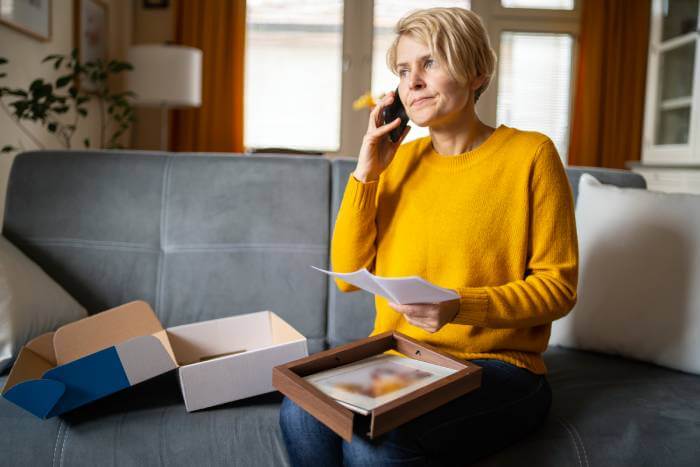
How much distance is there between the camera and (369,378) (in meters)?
0.95

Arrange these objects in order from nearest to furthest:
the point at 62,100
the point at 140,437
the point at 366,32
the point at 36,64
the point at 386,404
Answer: the point at 386,404 < the point at 140,437 < the point at 62,100 < the point at 36,64 < the point at 366,32

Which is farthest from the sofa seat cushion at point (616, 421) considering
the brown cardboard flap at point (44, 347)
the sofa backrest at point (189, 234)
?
the brown cardboard flap at point (44, 347)

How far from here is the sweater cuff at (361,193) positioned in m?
1.23

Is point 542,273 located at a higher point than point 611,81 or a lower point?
lower

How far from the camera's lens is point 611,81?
443 cm

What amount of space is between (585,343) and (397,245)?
593mm

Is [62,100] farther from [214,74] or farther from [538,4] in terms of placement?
[538,4]

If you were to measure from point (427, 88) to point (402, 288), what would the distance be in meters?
0.46

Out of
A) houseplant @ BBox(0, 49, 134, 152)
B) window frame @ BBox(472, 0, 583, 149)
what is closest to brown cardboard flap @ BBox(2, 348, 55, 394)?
houseplant @ BBox(0, 49, 134, 152)

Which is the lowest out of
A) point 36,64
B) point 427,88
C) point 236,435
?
point 236,435

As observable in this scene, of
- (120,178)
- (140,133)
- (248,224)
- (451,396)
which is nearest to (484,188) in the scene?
(451,396)

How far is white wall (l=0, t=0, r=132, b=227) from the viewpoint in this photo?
2510 mm

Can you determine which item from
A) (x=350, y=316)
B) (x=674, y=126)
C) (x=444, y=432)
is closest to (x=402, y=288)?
(x=444, y=432)

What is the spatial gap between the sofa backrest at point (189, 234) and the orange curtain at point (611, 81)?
3.16 meters
